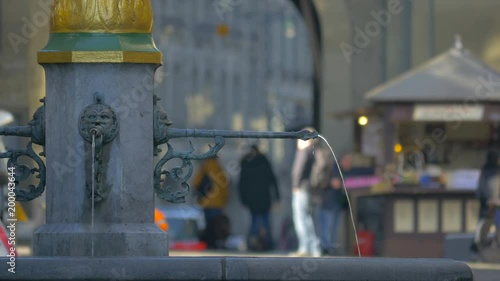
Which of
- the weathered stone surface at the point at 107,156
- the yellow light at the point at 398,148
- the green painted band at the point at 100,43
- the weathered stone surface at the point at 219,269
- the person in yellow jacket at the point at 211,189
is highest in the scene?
the green painted band at the point at 100,43

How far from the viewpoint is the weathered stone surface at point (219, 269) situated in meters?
9.01

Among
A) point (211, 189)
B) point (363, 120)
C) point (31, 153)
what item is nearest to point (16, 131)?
point (31, 153)

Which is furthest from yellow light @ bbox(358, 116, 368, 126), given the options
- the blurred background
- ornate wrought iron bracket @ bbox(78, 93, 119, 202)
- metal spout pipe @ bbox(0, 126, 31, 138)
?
ornate wrought iron bracket @ bbox(78, 93, 119, 202)

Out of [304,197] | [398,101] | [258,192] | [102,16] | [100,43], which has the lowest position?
[258,192]

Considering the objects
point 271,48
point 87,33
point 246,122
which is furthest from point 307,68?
point 87,33

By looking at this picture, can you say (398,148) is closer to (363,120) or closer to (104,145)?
(363,120)

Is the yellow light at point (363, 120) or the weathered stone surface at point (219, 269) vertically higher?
the yellow light at point (363, 120)

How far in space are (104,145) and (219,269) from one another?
158 cm

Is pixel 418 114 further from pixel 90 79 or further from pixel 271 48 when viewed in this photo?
pixel 271 48

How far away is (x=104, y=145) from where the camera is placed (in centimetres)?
1038

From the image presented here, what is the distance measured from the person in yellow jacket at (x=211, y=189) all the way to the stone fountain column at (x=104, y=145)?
2371 centimetres

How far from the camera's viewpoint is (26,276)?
9008 mm

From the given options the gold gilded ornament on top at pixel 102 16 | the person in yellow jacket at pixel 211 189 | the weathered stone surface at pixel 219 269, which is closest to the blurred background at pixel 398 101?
the person in yellow jacket at pixel 211 189

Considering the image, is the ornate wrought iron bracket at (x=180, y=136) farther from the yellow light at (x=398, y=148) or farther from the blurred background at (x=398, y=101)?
the yellow light at (x=398, y=148)
